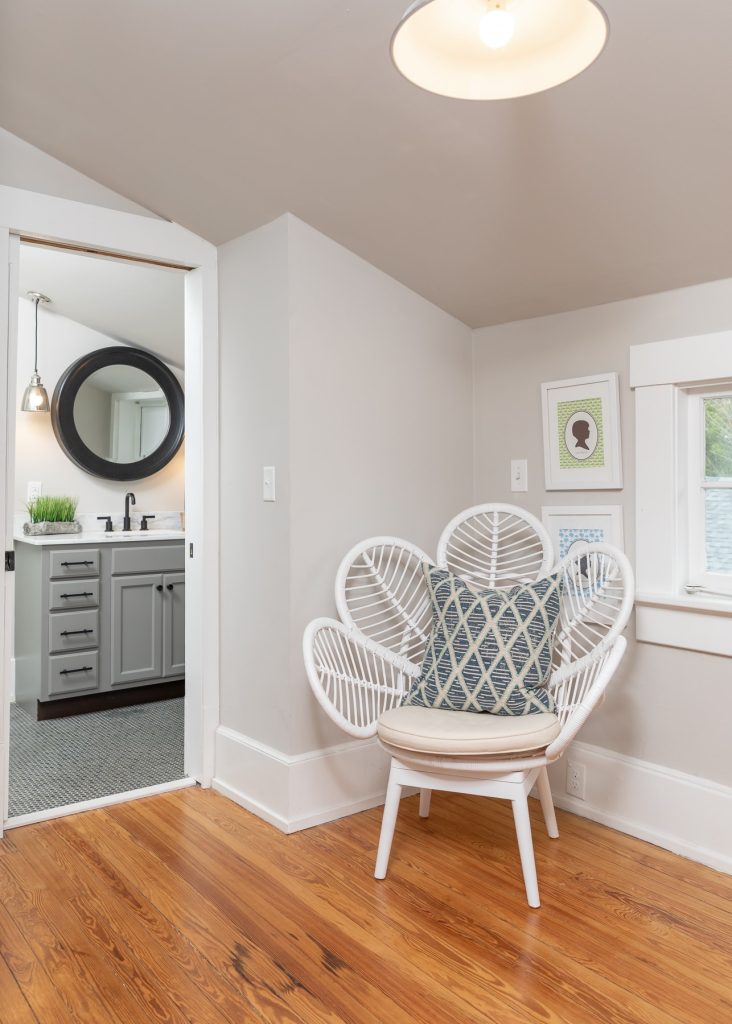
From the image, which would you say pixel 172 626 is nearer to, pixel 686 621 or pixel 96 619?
pixel 96 619

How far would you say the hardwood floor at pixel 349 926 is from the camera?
1669 millimetres

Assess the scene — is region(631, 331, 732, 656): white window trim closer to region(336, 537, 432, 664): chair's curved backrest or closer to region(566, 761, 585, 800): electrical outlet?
region(566, 761, 585, 800): electrical outlet

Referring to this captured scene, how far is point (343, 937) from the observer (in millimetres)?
1910

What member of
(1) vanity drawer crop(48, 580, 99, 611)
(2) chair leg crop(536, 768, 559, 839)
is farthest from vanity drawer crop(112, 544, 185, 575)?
(2) chair leg crop(536, 768, 559, 839)

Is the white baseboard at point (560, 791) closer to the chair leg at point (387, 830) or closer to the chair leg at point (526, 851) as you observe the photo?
the chair leg at point (387, 830)

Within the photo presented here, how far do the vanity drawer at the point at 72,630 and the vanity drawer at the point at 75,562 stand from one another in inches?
7.7

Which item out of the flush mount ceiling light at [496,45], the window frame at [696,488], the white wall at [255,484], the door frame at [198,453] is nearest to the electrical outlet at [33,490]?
the door frame at [198,453]

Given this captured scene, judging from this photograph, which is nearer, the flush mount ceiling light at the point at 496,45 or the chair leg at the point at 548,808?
the flush mount ceiling light at the point at 496,45

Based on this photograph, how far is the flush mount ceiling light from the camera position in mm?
1165

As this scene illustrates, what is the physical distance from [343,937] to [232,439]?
1.67 metres

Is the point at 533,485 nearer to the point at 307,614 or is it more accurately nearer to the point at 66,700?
the point at 307,614

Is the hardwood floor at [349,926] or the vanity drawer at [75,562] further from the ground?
the vanity drawer at [75,562]

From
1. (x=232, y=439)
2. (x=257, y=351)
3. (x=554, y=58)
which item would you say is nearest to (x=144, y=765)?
(x=232, y=439)

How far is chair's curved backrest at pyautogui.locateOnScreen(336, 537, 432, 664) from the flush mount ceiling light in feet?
5.20
